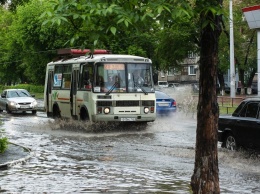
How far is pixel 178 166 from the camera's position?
1309 centimetres

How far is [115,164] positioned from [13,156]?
2772 mm

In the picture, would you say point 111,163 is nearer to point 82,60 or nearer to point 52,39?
point 82,60

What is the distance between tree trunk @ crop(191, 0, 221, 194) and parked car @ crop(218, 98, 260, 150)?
6.33 m

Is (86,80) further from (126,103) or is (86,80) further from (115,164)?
(115,164)

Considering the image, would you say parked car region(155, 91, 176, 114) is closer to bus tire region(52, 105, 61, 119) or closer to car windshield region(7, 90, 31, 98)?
bus tire region(52, 105, 61, 119)

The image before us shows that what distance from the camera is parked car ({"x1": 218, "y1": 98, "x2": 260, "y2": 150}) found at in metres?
13.2

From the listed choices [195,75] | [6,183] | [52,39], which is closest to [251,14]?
[6,183]

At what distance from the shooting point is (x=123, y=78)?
864 inches

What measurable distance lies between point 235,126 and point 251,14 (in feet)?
50.2

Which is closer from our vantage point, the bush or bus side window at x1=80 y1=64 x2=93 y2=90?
the bush

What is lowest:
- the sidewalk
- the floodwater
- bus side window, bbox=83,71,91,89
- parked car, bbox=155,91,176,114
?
the floodwater

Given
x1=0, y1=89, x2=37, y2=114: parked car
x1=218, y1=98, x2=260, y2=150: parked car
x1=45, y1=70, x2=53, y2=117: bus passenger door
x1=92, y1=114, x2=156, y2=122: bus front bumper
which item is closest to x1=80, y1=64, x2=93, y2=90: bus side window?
x1=92, y1=114, x2=156, y2=122: bus front bumper

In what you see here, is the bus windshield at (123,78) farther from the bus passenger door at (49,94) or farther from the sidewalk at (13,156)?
the bus passenger door at (49,94)

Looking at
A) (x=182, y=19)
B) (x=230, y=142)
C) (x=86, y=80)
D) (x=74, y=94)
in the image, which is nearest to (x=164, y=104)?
(x=74, y=94)
